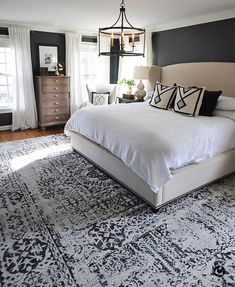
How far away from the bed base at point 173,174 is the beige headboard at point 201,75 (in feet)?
4.42

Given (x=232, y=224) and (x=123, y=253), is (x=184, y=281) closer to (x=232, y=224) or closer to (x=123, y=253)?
(x=123, y=253)

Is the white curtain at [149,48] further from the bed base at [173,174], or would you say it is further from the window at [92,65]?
the bed base at [173,174]

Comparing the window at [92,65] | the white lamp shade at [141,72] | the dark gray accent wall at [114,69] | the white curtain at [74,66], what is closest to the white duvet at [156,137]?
the white lamp shade at [141,72]

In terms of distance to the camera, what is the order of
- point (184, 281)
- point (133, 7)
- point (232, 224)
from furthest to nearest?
point (133, 7) < point (232, 224) < point (184, 281)

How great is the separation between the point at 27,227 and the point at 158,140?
59.4 inches

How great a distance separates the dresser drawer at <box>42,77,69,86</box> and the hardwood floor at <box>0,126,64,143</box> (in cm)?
104

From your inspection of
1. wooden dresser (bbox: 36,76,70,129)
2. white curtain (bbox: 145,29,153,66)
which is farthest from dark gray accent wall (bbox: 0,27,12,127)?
white curtain (bbox: 145,29,153,66)

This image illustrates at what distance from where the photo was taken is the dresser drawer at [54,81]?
509cm

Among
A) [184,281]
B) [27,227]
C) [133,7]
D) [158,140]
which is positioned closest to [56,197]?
[27,227]

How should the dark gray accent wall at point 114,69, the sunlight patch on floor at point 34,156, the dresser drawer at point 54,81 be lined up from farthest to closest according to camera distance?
the dark gray accent wall at point 114,69 < the dresser drawer at point 54,81 < the sunlight patch on floor at point 34,156

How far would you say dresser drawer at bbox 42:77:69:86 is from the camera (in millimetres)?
5089

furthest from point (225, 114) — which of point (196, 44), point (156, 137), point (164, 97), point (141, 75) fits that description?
point (141, 75)

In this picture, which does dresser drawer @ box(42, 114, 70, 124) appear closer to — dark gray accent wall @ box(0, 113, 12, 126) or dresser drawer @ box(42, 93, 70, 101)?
dresser drawer @ box(42, 93, 70, 101)

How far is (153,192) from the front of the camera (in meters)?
2.38
